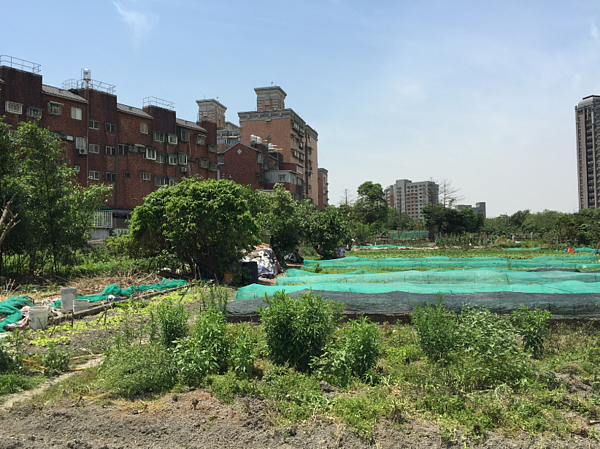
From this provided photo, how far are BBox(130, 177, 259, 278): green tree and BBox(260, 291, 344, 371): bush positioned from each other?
9.03 meters

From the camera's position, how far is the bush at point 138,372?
199 inches

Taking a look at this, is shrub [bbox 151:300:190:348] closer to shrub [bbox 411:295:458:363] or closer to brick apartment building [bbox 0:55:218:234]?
shrub [bbox 411:295:458:363]

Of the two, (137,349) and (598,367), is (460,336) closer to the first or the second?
(598,367)

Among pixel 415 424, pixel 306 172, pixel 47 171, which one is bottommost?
pixel 415 424

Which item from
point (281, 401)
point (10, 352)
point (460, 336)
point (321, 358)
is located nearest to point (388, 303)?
point (460, 336)

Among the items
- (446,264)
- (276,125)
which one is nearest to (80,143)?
(446,264)

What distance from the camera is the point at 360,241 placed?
46688 millimetres

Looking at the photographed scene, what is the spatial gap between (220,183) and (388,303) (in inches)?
336

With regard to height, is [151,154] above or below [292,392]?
above

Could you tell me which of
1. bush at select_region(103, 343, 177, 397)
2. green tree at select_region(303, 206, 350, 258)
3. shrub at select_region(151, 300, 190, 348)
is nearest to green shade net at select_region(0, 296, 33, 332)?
shrub at select_region(151, 300, 190, 348)

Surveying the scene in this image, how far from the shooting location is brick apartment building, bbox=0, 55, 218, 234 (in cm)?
2844

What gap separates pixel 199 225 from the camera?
14.7 metres

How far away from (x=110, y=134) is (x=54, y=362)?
1239 inches

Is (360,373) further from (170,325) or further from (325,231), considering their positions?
(325,231)
